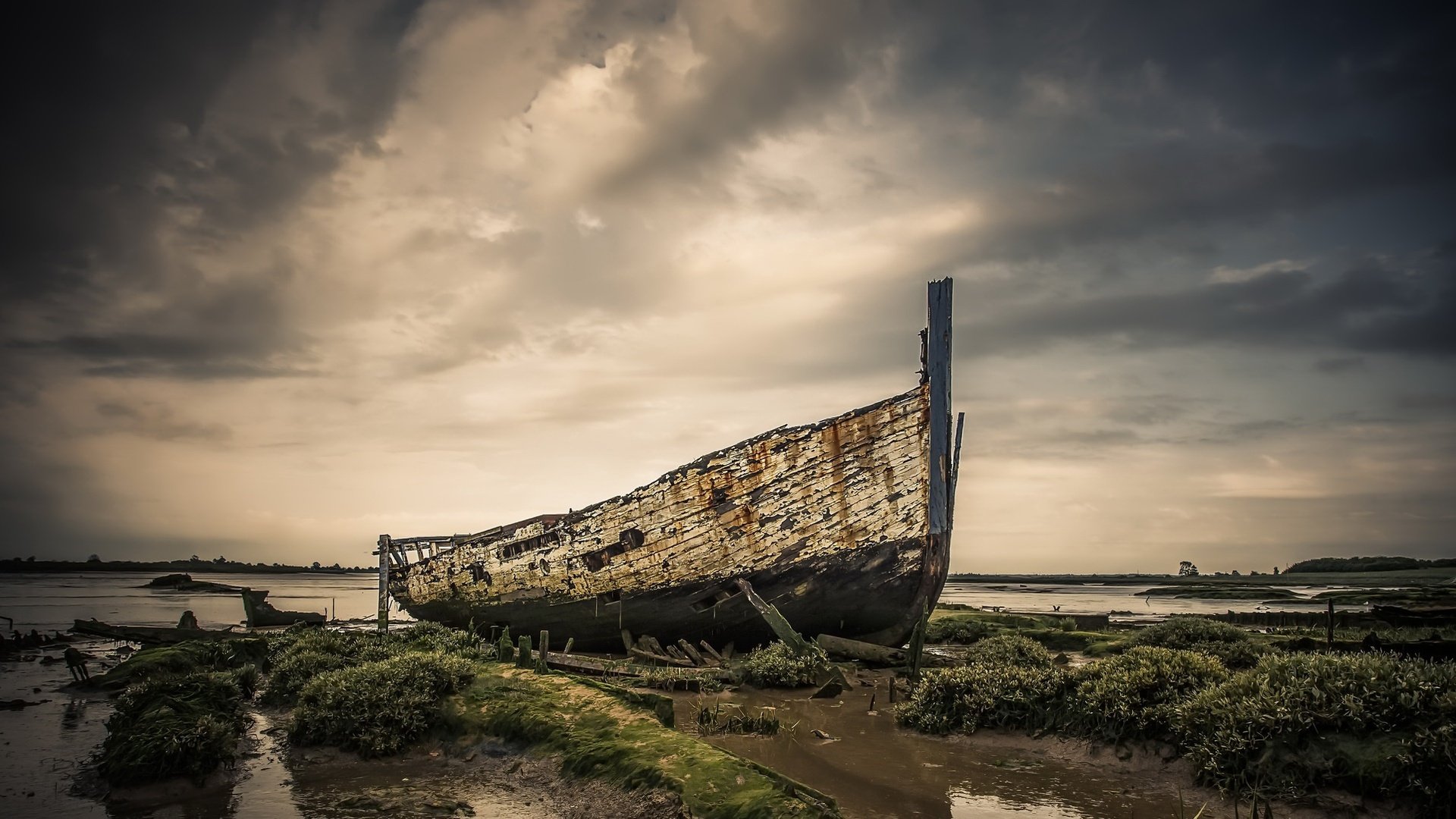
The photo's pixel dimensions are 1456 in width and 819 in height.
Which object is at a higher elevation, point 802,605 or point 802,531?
point 802,531

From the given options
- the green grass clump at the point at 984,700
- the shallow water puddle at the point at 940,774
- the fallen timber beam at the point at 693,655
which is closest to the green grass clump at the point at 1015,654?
the green grass clump at the point at 984,700

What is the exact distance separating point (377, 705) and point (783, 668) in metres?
6.45

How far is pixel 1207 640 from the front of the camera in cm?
1407

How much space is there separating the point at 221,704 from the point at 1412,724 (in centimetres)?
1179

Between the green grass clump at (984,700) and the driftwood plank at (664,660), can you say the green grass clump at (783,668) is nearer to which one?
the driftwood plank at (664,660)

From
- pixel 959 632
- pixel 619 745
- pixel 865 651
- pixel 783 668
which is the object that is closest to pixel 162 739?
pixel 619 745

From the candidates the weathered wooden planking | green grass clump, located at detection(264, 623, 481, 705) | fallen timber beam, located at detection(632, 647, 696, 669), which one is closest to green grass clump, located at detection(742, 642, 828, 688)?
fallen timber beam, located at detection(632, 647, 696, 669)

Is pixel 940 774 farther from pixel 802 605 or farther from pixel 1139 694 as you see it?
pixel 802 605

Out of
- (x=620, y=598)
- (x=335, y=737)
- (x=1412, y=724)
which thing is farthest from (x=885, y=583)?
(x=335, y=737)

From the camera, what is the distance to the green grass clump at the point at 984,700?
866cm

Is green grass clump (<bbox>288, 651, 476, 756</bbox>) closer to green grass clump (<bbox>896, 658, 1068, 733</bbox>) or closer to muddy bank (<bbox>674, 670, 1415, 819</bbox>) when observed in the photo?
muddy bank (<bbox>674, 670, 1415, 819</bbox>)

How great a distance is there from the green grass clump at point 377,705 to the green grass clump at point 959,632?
14.0 m

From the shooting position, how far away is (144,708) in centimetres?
744

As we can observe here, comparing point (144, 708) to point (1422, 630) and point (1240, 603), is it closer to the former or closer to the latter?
point (1422, 630)
